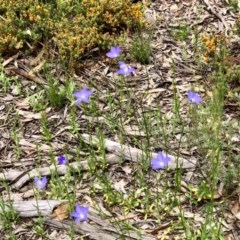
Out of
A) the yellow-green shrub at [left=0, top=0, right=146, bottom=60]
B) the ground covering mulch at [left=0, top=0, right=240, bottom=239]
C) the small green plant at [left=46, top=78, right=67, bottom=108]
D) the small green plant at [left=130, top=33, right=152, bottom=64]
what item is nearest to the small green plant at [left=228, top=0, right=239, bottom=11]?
the ground covering mulch at [left=0, top=0, right=240, bottom=239]

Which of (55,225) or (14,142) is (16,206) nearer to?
(55,225)

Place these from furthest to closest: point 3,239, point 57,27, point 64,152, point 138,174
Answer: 1. point 57,27
2. point 64,152
3. point 138,174
4. point 3,239

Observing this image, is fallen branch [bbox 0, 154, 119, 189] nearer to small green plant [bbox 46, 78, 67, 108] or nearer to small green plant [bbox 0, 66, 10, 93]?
small green plant [bbox 46, 78, 67, 108]

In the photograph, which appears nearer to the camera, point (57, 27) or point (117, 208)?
point (117, 208)

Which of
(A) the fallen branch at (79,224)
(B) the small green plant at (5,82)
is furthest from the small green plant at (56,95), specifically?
(A) the fallen branch at (79,224)

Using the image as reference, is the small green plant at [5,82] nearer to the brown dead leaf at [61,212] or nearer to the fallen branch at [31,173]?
the fallen branch at [31,173]

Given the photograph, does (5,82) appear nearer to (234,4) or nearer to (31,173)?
(31,173)

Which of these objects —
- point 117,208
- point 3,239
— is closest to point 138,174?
point 117,208
